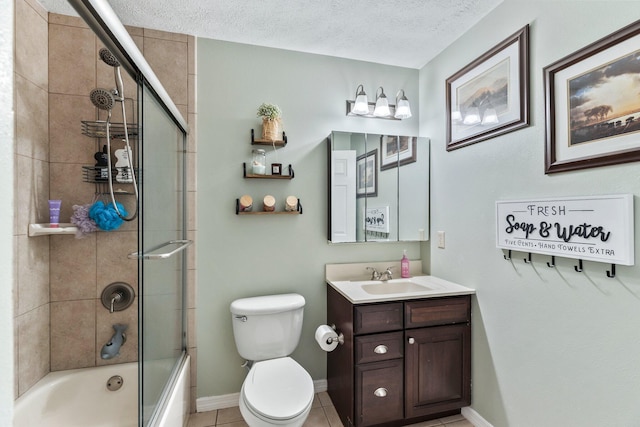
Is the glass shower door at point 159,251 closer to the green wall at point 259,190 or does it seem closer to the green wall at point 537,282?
the green wall at point 259,190

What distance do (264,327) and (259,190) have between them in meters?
0.90

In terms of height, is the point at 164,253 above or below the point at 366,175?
below

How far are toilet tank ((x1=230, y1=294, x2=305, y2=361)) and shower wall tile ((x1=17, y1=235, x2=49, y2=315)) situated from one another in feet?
3.36

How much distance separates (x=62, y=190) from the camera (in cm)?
179

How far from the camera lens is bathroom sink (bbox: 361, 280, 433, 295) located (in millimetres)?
2131

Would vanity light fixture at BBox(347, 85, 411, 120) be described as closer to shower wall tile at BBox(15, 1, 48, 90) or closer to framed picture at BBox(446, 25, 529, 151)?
framed picture at BBox(446, 25, 529, 151)

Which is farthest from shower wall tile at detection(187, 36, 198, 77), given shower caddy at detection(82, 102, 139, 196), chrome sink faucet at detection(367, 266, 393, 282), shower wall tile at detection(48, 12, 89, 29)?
chrome sink faucet at detection(367, 266, 393, 282)

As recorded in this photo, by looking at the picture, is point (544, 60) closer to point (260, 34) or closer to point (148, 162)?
point (260, 34)

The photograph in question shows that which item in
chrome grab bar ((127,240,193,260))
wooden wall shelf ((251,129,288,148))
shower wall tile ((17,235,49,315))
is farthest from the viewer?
wooden wall shelf ((251,129,288,148))

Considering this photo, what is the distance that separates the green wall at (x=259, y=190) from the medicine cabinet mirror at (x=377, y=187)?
11cm

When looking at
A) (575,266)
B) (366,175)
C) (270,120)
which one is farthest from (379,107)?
(575,266)

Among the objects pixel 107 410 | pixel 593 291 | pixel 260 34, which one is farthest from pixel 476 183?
pixel 107 410

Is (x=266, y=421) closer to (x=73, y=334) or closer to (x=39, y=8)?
(x=73, y=334)

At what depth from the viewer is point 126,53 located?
3.60 ft
